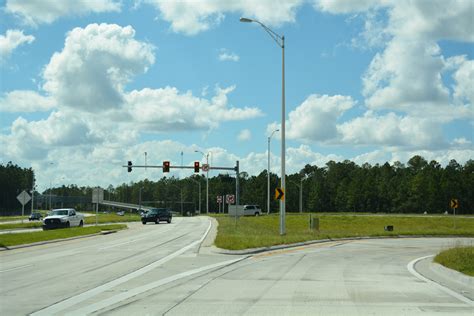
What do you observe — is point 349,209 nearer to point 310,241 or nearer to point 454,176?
point 454,176

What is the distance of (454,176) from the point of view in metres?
138

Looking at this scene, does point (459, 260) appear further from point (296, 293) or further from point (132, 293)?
point (132, 293)

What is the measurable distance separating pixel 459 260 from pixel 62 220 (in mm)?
34828

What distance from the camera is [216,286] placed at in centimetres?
1315

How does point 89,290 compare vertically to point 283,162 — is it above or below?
below

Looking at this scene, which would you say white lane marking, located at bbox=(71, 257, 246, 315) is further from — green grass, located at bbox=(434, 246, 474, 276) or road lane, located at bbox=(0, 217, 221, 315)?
green grass, located at bbox=(434, 246, 474, 276)

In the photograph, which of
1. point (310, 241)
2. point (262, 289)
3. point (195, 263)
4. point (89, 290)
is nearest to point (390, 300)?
point (262, 289)

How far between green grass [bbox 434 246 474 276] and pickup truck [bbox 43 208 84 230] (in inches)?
1307

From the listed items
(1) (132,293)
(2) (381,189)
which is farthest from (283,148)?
(2) (381,189)

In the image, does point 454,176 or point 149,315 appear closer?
point 149,315

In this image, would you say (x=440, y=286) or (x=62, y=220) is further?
(x=62, y=220)

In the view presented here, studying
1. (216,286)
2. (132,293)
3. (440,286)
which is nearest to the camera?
(132,293)

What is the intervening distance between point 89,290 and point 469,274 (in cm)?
1000

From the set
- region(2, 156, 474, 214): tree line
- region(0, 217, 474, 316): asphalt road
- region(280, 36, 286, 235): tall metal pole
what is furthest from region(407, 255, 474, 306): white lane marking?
region(2, 156, 474, 214): tree line
